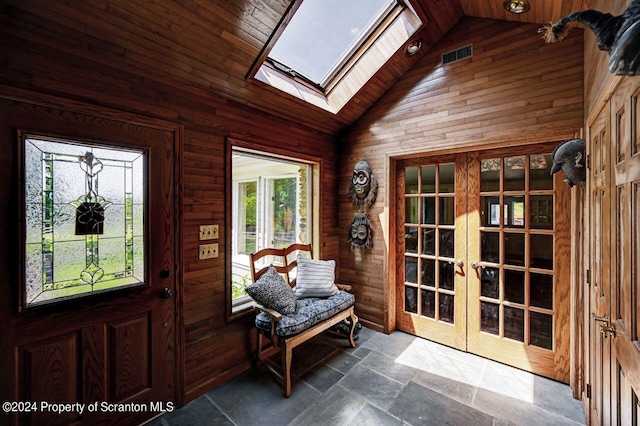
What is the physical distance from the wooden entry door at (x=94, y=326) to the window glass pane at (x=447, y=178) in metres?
2.60

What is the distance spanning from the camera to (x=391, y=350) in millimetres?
2799

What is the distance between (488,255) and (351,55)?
2.47 meters

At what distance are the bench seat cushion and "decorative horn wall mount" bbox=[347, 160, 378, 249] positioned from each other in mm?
718

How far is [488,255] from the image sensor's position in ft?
8.78

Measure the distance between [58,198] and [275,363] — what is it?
2145 mm

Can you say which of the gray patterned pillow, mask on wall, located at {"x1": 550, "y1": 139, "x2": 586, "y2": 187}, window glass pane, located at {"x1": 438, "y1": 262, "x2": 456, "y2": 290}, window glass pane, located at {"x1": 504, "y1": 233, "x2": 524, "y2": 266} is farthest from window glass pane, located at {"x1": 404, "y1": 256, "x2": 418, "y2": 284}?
mask on wall, located at {"x1": 550, "y1": 139, "x2": 586, "y2": 187}

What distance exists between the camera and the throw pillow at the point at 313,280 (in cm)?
278

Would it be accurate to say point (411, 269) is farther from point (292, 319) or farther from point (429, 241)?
point (292, 319)

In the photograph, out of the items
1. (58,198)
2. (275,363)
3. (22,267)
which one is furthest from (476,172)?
(22,267)

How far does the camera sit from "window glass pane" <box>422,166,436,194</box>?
2969 mm

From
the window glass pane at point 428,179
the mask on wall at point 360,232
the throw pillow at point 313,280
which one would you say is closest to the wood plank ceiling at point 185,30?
the window glass pane at point 428,179

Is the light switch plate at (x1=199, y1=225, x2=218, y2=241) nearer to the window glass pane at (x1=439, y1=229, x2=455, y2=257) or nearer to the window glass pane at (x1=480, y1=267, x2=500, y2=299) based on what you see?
the window glass pane at (x1=439, y1=229, x2=455, y2=257)

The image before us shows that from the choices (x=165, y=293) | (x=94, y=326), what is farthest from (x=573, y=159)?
(x=94, y=326)

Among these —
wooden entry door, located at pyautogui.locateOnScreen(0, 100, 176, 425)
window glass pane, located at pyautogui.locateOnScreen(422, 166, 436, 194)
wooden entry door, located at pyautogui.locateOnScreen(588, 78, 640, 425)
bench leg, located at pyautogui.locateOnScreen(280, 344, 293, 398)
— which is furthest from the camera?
window glass pane, located at pyautogui.locateOnScreen(422, 166, 436, 194)
